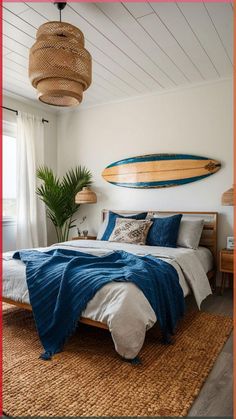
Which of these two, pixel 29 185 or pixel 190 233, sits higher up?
pixel 29 185

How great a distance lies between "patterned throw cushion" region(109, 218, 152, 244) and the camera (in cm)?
342

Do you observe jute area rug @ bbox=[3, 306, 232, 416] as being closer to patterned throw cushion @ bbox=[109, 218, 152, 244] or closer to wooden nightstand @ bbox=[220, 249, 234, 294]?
wooden nightstand @ bbox=[220, 249, 234, 294]

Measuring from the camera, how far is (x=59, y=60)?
199cm

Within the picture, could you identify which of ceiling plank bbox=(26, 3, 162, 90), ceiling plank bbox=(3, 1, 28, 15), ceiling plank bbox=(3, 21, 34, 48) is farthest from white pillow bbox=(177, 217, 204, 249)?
ceiling plank bbox=(3, 1, 28, 15)

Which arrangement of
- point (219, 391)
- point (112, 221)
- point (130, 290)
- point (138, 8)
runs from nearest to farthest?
point (219, 391) < point (130, 290) < point (138, 8) < point (112, 221)

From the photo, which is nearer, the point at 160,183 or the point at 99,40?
→ the point at 99,40

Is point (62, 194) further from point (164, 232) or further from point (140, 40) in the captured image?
point (140, 40)

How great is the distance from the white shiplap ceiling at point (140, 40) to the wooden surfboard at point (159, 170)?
3.18 feet

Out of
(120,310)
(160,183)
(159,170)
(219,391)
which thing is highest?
(159,170)

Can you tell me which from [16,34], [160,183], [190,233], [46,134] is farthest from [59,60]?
[46,134]

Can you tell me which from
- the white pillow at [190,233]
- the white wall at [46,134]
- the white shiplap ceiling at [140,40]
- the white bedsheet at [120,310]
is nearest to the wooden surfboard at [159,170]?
the white pillow at [190,233]

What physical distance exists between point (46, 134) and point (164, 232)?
276 centimetres

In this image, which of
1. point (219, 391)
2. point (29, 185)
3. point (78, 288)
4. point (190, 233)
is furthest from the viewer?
point (29, 185)

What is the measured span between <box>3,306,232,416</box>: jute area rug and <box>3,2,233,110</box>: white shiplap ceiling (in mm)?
2585
